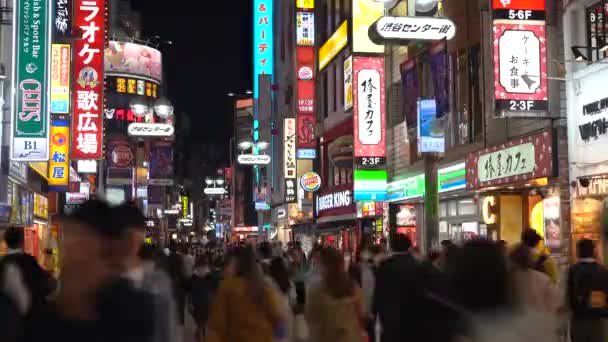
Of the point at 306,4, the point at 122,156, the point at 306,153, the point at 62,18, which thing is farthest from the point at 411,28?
the point at 122,156

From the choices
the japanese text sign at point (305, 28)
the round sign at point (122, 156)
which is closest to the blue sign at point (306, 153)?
the japanese text sign at point (305, 28)

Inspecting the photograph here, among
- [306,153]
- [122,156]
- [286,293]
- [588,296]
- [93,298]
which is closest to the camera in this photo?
[93,298]

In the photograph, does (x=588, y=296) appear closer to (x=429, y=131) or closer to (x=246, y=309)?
(x=246, y=309)

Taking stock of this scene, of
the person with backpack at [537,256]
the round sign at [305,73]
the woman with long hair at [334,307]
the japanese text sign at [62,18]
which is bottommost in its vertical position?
the woman with long hair at [334,307]

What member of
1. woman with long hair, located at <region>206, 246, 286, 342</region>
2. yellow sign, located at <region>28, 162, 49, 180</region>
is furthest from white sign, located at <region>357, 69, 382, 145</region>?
woman with long hair, located at <region>206, 246, 286, 342</region>

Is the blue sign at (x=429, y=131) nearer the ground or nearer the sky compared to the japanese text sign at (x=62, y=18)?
nearer the ground

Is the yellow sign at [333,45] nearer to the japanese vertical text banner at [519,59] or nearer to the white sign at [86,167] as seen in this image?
the white sign at [86,167]

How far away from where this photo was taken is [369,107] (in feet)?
93.6

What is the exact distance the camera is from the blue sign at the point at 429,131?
63.8ft

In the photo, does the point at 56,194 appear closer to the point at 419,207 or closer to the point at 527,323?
the point at 419,207

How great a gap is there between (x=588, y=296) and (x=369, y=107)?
19724mm

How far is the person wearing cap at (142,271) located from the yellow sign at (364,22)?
19.6 meters

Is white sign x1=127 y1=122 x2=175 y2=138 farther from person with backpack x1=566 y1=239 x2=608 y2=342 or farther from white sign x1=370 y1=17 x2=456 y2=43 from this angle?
person with backpack x1=566 y1=239 x2=608 y2=342

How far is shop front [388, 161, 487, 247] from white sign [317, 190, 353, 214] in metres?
6.77
